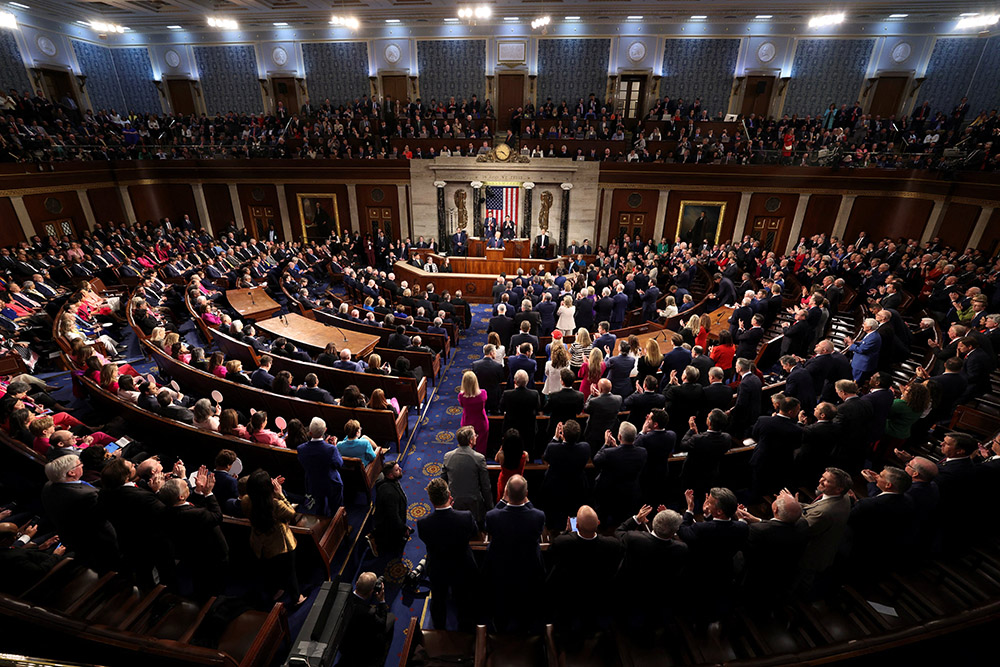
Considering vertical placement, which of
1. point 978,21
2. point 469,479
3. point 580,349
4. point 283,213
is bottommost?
point 469,479

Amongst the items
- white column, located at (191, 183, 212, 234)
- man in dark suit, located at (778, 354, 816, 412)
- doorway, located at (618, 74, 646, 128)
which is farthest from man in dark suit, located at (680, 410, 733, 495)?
white column, located at (191, 183, 212, 234)

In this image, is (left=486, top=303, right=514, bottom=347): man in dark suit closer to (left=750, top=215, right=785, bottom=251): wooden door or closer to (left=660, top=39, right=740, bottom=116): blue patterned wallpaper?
(left=750, top=215, right=785, bottom=251): wooden door

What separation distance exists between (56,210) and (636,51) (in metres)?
23.1

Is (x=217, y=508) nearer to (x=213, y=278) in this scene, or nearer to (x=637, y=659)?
(x=637, y=659)

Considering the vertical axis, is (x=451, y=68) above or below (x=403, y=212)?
above

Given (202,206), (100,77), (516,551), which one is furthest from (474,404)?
(100,77)

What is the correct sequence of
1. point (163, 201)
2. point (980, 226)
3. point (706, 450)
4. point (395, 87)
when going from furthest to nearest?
point (395, 87) → point (163, 201) → point (980, 226) → point (706, 450)

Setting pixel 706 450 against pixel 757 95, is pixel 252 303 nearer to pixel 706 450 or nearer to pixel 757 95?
pixel 706 450

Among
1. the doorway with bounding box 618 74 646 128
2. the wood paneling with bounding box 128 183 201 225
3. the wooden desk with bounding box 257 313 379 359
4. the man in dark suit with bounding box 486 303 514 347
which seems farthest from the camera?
the doorway with bounding box 618 74 646 128

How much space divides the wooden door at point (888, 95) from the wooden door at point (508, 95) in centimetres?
1484

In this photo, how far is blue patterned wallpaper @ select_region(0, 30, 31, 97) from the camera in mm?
16391

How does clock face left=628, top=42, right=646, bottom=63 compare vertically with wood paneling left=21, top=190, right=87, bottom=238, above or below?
above

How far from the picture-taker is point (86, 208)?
15.8 m

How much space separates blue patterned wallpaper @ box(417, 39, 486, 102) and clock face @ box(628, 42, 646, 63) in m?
6.45
